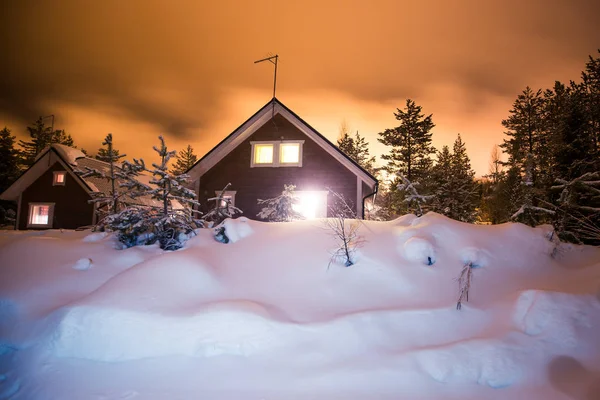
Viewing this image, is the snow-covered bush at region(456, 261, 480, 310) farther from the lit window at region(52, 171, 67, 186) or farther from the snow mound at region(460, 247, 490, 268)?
the lit window at region(52, 171, 67, 186)

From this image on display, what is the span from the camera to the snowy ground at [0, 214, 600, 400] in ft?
11.4

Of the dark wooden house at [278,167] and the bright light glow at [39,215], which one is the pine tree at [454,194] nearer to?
the dark wooden house at [278,167]

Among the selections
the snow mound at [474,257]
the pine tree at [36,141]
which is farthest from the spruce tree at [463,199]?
the pine tree at [36,141]

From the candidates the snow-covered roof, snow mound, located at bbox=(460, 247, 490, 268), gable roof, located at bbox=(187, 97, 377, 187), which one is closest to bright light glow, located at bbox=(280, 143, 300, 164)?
gable roof, located at bbox=(187, 97, 377, 187)

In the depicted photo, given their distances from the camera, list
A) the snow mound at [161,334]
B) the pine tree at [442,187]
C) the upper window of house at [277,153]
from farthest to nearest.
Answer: the pine tree at [442,187] < the upper window of house at [277,153] < the snow mound at [161,334]

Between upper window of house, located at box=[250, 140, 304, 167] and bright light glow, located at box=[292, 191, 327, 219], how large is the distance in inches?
59.2

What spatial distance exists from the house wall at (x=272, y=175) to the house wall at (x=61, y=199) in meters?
12.3

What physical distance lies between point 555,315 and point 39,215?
28.7 m

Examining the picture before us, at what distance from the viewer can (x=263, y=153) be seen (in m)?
14.1

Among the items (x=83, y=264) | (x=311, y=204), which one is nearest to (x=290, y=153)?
(x=311, y=204)

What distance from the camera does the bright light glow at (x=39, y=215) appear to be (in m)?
21.2

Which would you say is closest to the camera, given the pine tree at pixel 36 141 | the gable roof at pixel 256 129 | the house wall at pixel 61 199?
the gable roof at pixel 256 129

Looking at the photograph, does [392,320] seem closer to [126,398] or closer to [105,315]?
[126,398]

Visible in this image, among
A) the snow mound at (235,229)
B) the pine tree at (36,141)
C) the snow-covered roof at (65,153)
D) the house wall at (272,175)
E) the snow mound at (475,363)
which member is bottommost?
the snow mound at (475,363)
